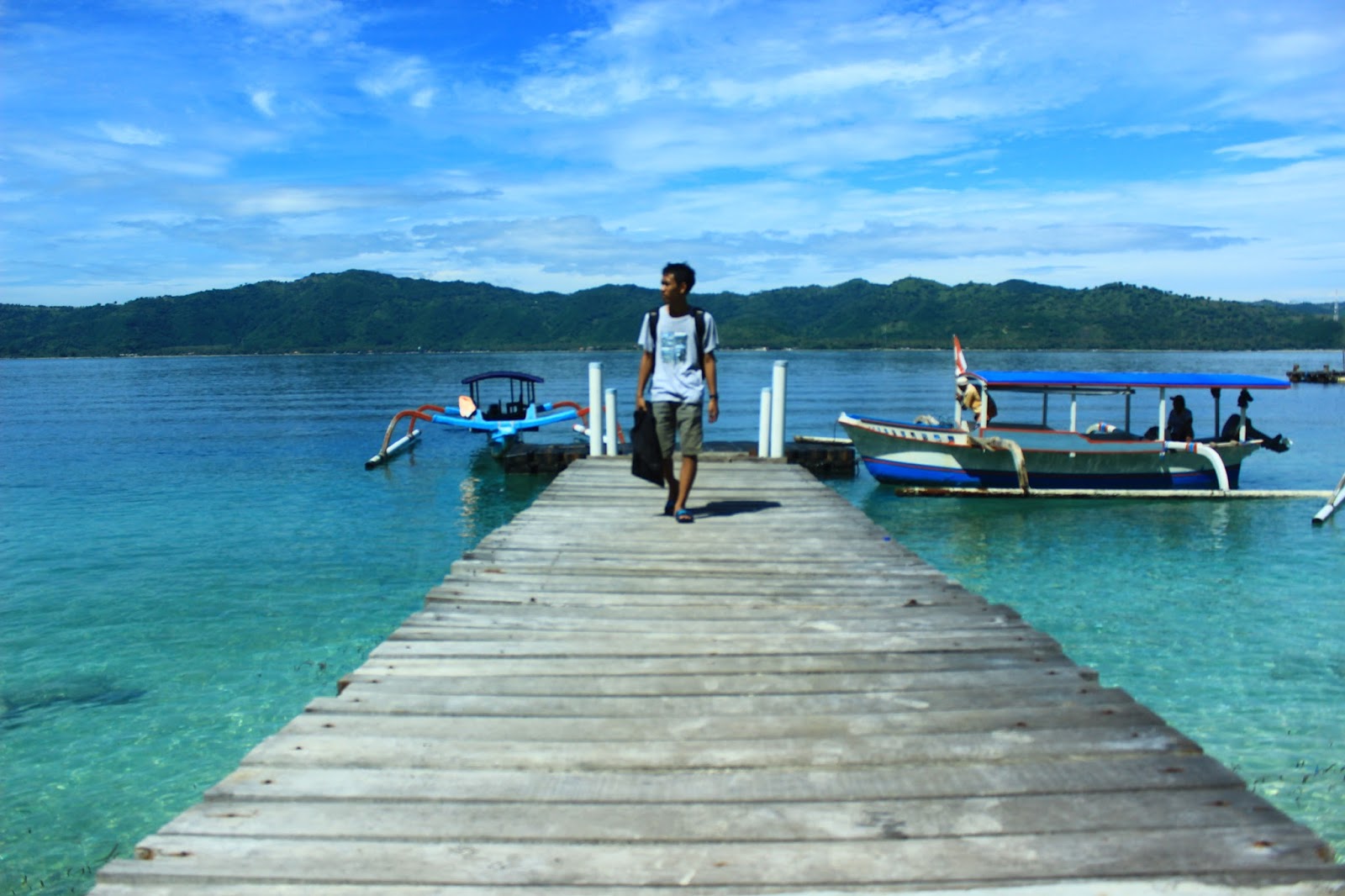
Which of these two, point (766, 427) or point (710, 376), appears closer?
point (710, 376)

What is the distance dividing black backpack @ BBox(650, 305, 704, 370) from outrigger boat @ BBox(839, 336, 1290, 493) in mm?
13953

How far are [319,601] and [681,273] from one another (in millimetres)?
7379

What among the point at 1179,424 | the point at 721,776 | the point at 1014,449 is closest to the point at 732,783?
the point at 721,776

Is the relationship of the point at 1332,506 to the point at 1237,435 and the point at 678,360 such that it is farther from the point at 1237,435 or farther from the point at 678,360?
the point at 678,360

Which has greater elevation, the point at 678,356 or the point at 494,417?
the point at 678,356

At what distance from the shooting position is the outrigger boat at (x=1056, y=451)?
20.3 m

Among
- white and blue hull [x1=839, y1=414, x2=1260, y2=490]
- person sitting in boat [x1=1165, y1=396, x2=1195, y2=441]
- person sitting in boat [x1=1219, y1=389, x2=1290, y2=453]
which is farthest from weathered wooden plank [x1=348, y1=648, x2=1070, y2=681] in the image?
person sitting in boat [x1=1219, y1=389, x2=1290, y2=453]

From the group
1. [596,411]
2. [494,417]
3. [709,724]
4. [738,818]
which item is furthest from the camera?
[494,417]

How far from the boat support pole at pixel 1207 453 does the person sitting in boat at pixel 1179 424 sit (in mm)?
494

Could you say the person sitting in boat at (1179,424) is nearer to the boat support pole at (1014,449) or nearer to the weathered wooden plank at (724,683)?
the boat support pole at (1014,449)

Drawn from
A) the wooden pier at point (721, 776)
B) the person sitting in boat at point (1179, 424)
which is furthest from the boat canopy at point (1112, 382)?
the wooden pier at point (721, 776)

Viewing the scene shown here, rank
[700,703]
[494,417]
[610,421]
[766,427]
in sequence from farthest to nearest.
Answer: [494,417], [766,427], [610,421], [700,703]

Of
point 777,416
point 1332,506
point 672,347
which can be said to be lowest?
A: point 1332,506

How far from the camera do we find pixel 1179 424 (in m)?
21.2
